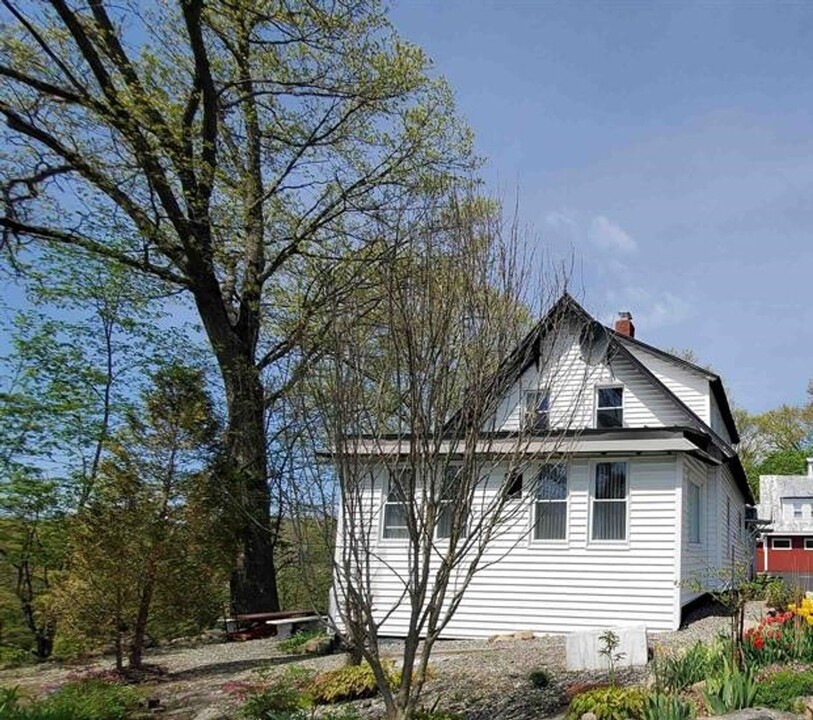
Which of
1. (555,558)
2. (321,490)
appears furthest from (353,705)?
(555,558)

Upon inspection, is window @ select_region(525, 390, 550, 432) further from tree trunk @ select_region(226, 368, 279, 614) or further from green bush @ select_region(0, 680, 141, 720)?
tree trunk @ select_region(226, 368, 279, 614)

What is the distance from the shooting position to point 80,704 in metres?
7.08

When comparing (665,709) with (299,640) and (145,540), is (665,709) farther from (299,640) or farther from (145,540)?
(299,640)

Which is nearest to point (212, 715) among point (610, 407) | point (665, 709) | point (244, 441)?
point (665, 709)

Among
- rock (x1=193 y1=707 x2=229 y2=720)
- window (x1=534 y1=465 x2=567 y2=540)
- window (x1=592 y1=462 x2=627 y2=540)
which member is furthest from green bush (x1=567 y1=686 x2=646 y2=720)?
window (x1=534 y1=465 x2=567 y2=540)

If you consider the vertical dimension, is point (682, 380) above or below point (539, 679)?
above

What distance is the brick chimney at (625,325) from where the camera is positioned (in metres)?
18.8

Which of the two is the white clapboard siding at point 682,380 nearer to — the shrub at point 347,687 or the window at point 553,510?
the window at point 553,510

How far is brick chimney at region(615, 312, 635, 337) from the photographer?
1877 centimetres

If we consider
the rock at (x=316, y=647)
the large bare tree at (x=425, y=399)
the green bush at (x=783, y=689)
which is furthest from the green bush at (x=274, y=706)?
the rock at (x=316, y=647)

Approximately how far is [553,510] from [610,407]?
3051mm

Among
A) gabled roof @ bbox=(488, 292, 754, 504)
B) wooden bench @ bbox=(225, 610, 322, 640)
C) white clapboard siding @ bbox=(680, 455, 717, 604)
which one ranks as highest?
gabled roof @ bbox=(488, 292, 754, 504)

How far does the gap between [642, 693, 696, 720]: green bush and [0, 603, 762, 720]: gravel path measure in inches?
49.0

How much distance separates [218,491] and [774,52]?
10.3 meters
